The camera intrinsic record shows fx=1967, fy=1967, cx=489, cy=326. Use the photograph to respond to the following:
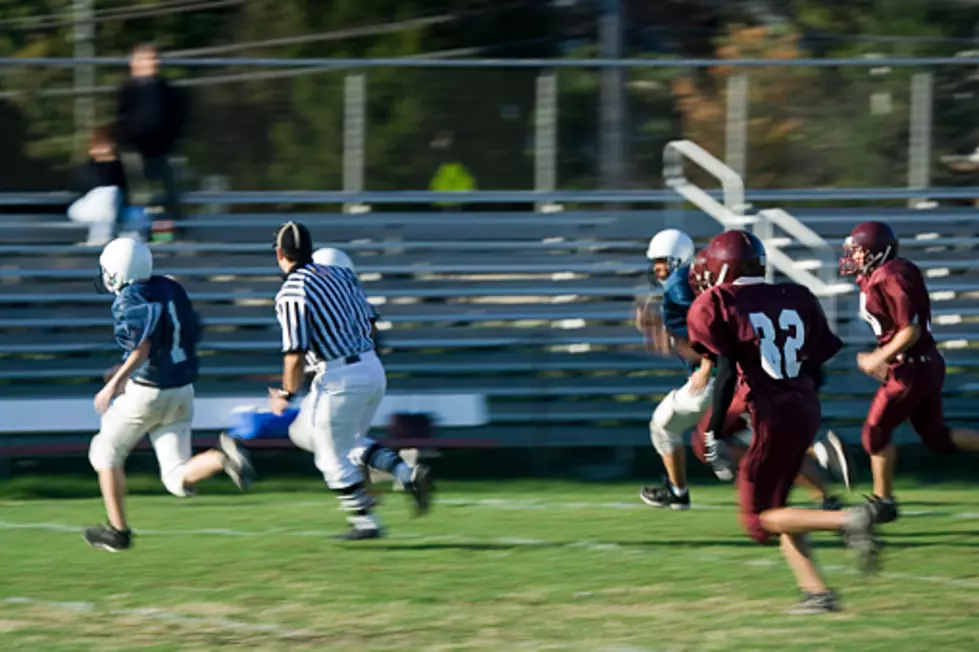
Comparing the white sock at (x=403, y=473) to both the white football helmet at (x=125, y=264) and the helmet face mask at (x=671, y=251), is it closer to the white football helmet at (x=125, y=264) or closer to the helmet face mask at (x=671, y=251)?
the white football helmet at (x=125, y=264)

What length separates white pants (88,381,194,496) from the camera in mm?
9867

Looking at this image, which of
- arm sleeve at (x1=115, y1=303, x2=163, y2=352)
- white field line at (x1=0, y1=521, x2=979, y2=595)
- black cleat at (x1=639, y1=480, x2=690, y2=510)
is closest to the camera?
white field line at (x1=0, y1=521, x2=979, y2=595)

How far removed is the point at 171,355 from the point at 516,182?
19.9 feet

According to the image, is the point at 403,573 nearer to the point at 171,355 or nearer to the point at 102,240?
the point at 171,355

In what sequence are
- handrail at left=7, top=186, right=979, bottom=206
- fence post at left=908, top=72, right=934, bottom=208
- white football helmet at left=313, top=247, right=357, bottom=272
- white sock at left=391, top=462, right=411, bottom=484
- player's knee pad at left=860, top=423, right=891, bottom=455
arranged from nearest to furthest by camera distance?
white sock at left=391, top=462, right=411, bottom=484
player's knee pad at left=860, top=423, right=891, bottom=455
white football helmet at left=313, top=247, right=357, bottom=272
handrail at left=7, top=186, right=979, bottom=206
fence post at left=908, top=72, right=934, bottom=208

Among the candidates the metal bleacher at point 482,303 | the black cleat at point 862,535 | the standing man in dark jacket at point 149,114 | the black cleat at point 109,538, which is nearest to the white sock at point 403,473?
the black cleat at point 109,538

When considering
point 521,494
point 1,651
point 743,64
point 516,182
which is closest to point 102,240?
point 516,182

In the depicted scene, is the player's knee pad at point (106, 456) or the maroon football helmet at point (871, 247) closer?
the player's knee pad at point (106, 456)

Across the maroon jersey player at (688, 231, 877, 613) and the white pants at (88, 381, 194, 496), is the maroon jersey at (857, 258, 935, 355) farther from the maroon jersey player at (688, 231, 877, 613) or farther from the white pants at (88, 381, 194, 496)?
the white pants at (88, 381, 194, 496)

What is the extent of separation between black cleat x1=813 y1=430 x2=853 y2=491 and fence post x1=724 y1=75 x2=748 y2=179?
4.74 meters

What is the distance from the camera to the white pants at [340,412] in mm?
10055

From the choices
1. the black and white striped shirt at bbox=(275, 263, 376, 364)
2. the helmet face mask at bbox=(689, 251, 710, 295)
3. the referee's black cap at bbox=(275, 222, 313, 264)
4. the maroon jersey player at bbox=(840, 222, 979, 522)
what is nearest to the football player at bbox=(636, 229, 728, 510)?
the maroon jersey player at bbox=(840, 222, 979, 522)

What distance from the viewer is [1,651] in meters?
7.73

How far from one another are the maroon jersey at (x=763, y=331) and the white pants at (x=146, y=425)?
9.91 ft
